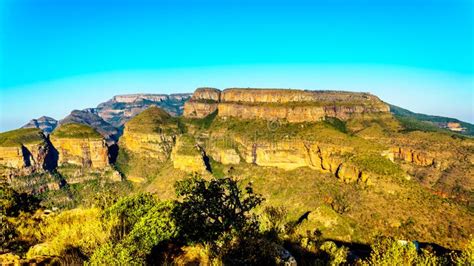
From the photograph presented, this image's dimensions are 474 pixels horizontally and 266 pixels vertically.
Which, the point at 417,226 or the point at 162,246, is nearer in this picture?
the point at 162,246

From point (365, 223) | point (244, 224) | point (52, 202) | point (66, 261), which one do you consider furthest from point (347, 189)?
point (52, 202)

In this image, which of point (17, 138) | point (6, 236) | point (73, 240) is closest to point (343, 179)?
point (73, 240)

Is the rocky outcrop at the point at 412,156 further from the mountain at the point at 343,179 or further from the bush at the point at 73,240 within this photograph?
the bush at the point at 73,240

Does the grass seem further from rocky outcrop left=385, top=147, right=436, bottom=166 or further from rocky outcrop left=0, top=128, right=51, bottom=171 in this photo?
rocky outcrop left=385, top=147, right=436, bottom=166

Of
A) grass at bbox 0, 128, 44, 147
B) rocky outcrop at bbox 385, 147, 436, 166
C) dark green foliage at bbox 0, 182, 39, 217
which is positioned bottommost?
grass at bbox 0, 128, 44, 147

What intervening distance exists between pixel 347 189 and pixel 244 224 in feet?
343

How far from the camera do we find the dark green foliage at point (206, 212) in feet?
126

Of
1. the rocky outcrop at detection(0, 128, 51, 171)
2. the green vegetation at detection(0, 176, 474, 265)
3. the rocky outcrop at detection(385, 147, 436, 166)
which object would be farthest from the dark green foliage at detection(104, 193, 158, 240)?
the rocky outcrop at detection(0, 128, 51, 171)

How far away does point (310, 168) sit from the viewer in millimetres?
170625

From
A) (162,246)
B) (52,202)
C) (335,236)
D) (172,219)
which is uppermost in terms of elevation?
(172,219)

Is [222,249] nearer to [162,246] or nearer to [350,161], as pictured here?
[162,246]

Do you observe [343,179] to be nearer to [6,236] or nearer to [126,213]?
[126,213]

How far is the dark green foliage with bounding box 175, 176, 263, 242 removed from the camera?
126 ft

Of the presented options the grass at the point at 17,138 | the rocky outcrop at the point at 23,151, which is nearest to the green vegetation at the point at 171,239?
the rocky outcrop at the point at 23,151
